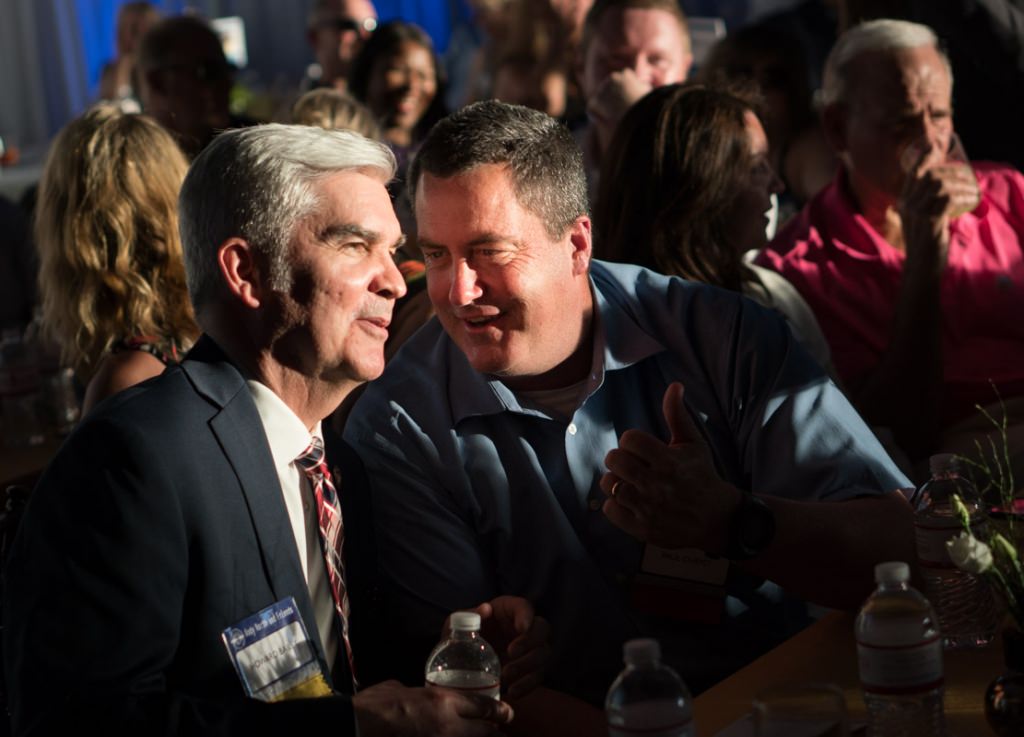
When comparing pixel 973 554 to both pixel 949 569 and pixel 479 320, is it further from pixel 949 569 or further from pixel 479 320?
pixel 479 320

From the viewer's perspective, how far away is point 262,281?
1.99 m

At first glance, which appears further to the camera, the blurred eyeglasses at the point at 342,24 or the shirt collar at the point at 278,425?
the blurred eyeglasses at the point at 342,24

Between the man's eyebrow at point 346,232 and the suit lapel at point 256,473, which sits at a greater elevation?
the man's eyebrow at point 346,232

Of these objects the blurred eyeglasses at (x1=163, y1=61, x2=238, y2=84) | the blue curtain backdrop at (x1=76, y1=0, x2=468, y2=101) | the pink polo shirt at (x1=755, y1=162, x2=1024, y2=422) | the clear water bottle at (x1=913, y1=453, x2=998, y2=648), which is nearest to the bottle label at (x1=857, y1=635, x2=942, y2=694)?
the clear water bottle at (x1=913, y1=453, x2=998, y2=648)

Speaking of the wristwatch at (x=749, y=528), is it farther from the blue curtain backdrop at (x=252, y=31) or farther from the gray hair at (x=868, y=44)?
the blue curtain backdrop at (x=252, y=31)

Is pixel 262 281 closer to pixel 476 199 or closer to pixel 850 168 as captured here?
pixel 476 199

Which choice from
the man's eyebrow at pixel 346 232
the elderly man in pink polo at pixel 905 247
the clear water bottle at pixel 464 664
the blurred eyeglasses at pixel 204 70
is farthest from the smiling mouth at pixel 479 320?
the blurred eyeglasses at pixel 204 70

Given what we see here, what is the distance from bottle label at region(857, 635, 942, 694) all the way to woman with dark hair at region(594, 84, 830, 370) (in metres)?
1.44

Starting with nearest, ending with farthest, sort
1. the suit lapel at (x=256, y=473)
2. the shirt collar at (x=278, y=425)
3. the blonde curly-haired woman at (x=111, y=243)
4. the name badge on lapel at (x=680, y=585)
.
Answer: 1. the suit lapel at (x=256, y=473)
2. the shirt collar at (x=278, y=425)
3. the name badge on lapel at (x=680, y=585)
4. the blonde curly-haired woman at (x=111, y=243)

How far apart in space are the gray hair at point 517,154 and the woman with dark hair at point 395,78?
135 inches

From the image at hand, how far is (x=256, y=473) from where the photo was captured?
73.3 inches

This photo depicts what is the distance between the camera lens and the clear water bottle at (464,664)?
5.96ft

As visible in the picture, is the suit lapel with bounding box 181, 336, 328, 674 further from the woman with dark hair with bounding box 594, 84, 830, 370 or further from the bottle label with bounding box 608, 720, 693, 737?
the woman with dark hair with bounding box 594, 84, 830, 370

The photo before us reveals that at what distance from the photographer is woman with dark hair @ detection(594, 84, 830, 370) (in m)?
2.91
